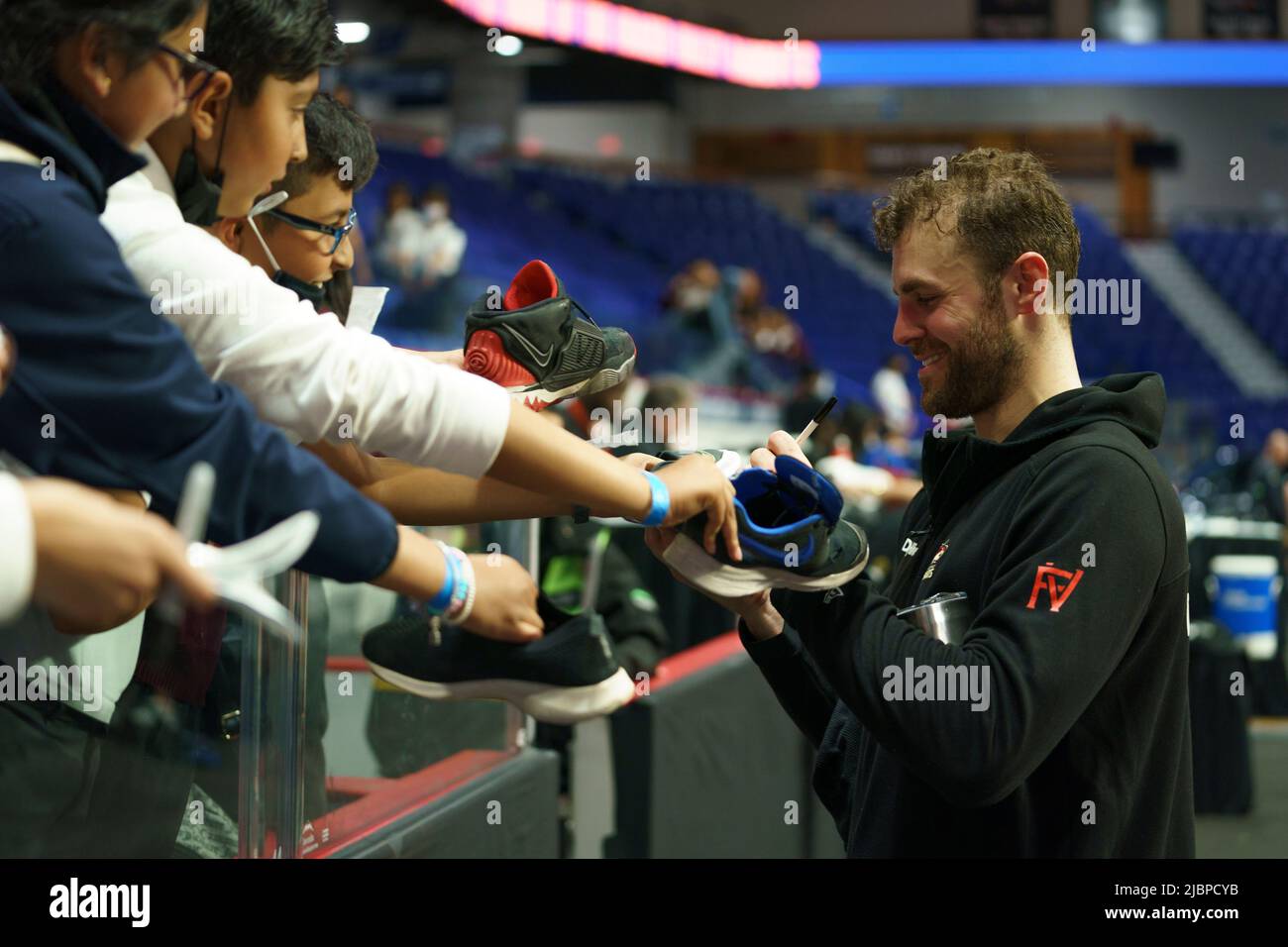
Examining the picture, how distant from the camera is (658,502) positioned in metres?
1.33

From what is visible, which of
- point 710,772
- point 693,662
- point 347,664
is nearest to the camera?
point 347,664

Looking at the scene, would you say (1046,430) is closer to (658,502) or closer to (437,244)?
(658,502)

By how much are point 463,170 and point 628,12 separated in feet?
13.6

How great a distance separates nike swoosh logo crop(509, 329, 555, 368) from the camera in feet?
5.12

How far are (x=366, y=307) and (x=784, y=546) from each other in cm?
70

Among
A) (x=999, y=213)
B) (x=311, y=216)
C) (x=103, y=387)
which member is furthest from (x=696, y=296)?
(x=103, y=387)

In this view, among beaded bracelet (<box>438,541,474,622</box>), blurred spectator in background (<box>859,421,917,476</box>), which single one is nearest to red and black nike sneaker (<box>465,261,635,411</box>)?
beaded bracelet (<box>438,541,474,622</box>)

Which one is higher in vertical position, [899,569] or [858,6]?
[858,6]

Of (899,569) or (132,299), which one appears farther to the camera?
(899,569)

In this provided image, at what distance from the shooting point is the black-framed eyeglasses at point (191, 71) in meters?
1.18

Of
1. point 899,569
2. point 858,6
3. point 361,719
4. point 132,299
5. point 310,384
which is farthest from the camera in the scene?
point 858,6

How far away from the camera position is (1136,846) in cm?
161

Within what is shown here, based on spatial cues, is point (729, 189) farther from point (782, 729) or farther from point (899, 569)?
point (899, 569)
